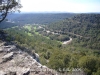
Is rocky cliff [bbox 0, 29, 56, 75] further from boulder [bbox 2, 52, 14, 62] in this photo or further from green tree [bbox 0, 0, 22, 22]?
green tree [bbox 0, 0, 22, 22]

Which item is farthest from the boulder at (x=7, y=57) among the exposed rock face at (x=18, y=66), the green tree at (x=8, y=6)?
the green tree at (x=8, y=6)

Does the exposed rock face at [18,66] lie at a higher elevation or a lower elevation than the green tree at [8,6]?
lower

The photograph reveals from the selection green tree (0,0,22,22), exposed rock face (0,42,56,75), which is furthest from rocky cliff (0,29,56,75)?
green tree (0,0,22,22)

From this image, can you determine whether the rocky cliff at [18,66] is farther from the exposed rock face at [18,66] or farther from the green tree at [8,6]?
the green tree at [8,6]

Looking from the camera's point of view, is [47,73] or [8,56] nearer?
[47,73]

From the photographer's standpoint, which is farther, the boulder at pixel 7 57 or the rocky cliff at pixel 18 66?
the boulder at pixel 7 57

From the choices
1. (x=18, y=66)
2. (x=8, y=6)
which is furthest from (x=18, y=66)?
(x=8, y=6)

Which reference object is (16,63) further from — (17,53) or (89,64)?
(89,64)

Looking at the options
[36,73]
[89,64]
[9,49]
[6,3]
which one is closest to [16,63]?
[36,73]

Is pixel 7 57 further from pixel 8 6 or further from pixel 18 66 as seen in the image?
pixel 8 6

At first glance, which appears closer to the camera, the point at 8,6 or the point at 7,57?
the point at 7,57

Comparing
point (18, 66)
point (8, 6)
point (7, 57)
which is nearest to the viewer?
point (18, 66)
